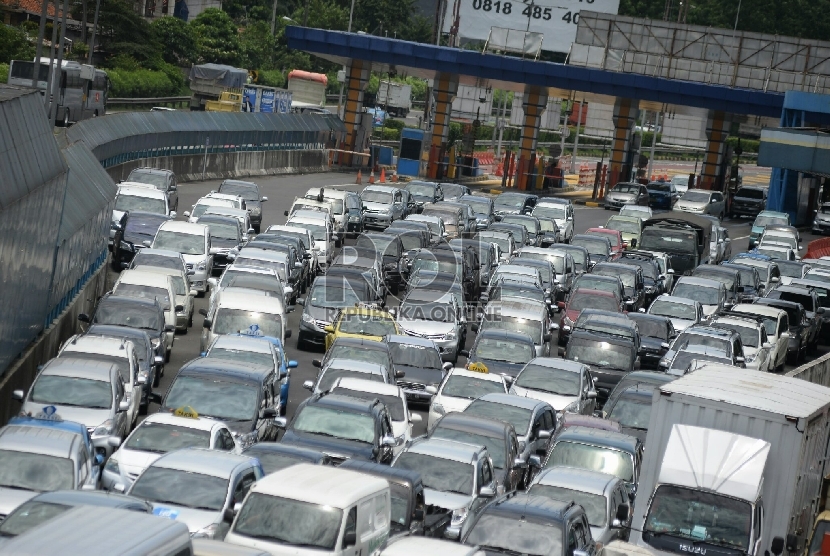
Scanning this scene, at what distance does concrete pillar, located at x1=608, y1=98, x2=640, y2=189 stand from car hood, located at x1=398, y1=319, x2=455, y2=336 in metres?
44.8

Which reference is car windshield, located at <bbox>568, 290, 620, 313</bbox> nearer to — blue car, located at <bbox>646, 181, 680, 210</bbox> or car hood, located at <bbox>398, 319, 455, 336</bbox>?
car hood, located at <bbox>398, 319, 455, 336</bbox>

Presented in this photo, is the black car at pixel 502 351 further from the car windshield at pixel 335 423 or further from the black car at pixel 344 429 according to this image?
the car windshield at pixel 335 423

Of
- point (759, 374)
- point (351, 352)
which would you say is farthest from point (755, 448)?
point (351, 352)

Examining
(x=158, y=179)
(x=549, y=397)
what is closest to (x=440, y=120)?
(x=158, y=179)

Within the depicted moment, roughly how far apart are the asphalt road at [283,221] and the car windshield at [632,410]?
329 centimetres

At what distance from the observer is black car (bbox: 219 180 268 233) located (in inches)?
1864

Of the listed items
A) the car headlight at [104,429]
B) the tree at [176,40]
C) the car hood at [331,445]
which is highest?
the tree at [176,40]

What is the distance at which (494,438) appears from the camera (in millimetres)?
21094

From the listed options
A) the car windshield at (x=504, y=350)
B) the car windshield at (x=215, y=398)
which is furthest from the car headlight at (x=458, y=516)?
A: the car windshield at (x=504, y=350)

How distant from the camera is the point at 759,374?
1923 centimetres

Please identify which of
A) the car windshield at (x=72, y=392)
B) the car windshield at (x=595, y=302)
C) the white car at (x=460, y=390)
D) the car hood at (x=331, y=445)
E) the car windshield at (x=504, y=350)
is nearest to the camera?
the car hood at (x=331, y=445)

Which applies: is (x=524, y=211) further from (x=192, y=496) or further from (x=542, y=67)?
(x=192, y=496)

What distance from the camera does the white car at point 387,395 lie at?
23062mm

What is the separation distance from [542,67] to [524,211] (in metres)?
19.3
